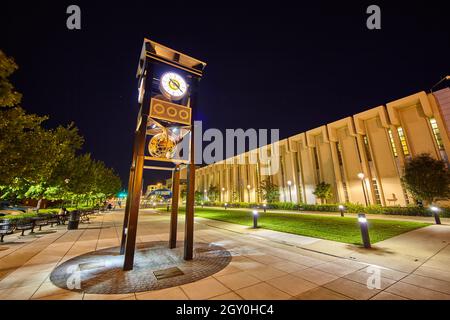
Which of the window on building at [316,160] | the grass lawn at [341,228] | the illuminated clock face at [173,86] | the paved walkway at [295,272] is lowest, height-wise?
the paved walkway at [295,272]

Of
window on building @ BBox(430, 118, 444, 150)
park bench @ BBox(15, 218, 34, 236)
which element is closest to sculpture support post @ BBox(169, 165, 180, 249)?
park bench @ BBox(15, 218, 34, 236)

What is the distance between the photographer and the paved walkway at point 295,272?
153 inches

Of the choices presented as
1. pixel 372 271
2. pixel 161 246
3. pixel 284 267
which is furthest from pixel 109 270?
pixel 372 271

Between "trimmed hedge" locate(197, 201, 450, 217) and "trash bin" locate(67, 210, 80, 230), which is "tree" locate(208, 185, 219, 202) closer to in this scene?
"trimmed hedge" locate(197, 201, 450, 217)

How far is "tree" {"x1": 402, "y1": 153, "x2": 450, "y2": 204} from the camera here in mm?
16250

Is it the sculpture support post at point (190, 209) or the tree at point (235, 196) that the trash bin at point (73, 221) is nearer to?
the sculpture support post at point (190, 209)

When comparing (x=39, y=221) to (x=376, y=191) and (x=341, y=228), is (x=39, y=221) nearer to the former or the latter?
(x=341, y=228)

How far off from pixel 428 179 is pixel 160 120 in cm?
2284

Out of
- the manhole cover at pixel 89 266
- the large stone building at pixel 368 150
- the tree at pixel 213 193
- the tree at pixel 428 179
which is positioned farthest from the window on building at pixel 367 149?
the tree at pixel 213 193

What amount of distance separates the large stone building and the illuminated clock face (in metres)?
20.6

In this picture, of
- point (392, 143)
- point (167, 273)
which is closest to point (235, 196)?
point (392, 143)

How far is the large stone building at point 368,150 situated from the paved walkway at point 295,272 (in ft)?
52.4

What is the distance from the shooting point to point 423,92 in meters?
20.6
